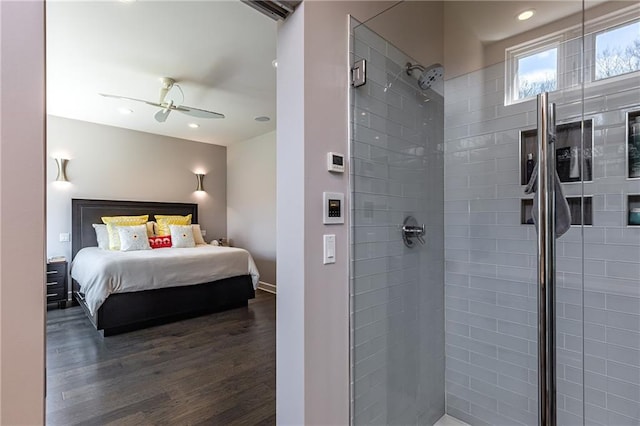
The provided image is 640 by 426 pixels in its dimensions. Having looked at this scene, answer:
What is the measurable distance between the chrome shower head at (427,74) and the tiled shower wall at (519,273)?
147mm

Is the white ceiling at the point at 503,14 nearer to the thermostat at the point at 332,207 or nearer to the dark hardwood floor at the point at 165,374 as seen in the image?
the thermostat at the point at 332,207

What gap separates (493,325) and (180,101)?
406cm

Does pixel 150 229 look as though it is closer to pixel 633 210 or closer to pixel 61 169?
pixel 61 169

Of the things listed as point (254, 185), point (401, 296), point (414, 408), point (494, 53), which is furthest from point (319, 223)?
point (254, 185)


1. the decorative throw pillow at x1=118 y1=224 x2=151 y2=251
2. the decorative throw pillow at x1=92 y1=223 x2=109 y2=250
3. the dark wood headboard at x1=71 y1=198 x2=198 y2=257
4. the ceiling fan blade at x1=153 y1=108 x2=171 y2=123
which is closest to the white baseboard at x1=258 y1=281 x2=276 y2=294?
the decorative throw pillow at x1=118 y1=224 x2=151 y2=251

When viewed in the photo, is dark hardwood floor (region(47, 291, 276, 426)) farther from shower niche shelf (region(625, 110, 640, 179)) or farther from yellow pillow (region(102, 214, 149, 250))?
shower niche shelf (region(625, 110, 640, 179))

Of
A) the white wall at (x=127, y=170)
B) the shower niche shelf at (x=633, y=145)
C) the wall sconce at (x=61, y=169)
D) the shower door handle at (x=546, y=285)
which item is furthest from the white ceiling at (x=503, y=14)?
the wall sconce at (x=61, y=169)

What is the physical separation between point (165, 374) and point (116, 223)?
10.1 ft

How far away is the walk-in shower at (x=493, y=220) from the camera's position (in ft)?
4.85

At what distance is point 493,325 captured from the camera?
1881 mm

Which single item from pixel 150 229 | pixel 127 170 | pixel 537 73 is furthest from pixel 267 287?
pixel 537 73

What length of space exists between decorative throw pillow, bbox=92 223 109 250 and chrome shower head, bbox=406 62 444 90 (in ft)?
15.4

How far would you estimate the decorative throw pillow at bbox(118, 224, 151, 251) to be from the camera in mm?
4277

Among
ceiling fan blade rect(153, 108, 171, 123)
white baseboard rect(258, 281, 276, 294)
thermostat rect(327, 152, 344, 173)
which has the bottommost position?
white baseboard rect(258, 281, 276, 294)
